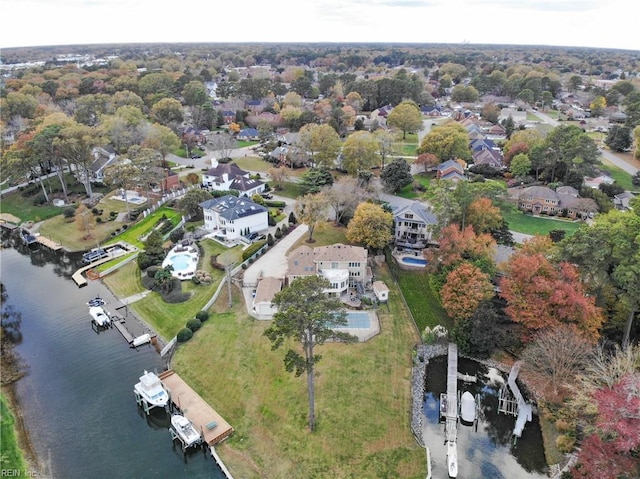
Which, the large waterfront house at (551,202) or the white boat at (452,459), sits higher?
the large waterfront house at (551,202)

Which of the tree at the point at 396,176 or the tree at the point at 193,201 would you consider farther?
the tree at the point at 396,176

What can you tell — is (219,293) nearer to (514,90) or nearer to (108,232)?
(108,232)

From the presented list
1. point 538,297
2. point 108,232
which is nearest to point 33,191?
point 108,232

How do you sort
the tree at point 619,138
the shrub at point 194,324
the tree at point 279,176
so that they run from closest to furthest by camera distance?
the shrub at point 194,324, the tree at point 279,176, the tree at point 619,138

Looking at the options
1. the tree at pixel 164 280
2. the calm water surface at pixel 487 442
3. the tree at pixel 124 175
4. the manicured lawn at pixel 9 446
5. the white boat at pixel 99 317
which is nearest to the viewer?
the manicured lawn at pixel 9 446

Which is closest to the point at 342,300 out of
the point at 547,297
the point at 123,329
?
the point at 547,297

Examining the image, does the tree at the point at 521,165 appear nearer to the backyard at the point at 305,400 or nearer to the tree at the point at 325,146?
the tree at the point at 325,146

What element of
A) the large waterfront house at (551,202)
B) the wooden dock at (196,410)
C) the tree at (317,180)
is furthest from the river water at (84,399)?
the large waterfront house at (551,202)
